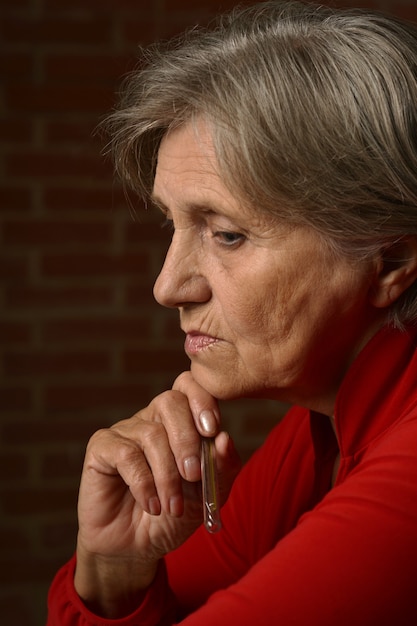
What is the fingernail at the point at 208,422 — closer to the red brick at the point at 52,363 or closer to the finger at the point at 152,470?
the finger at the point at 152,470

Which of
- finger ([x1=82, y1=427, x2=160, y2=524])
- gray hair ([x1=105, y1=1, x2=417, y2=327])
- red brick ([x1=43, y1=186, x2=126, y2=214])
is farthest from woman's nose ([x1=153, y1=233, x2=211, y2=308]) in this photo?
red brick ([x1=43, y1=186, x2=126, y2=214])

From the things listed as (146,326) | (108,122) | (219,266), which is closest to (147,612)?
(219,266)

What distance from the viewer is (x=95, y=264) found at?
2771 millimetres

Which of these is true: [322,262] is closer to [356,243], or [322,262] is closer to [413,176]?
[356,243]

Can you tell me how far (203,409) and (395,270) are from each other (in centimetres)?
32

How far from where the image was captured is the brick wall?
8.91 ft

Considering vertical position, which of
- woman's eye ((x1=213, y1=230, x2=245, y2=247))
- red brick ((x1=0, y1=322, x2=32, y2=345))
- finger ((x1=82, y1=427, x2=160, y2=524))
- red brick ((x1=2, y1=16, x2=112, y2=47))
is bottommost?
finger ((x1=82, y1=427, x2=160, y2=524))

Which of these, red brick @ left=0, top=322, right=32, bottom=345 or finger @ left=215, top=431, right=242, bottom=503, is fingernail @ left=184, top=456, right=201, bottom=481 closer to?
finger @ left=215, top=431, right=242, bottom=503

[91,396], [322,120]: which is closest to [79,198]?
[91,396]

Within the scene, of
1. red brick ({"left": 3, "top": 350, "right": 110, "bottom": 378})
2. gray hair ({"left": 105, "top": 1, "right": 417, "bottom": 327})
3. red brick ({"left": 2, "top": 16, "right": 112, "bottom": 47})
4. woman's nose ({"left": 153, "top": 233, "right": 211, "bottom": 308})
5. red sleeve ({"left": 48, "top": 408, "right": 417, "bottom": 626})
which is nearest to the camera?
red sleeve ({"left": 48, "top": 408, "right": 417, "bottom": 626})

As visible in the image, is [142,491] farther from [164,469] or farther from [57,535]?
[57,535]

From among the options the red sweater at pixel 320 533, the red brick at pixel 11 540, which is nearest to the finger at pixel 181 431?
the red sweater at pixel 320 533

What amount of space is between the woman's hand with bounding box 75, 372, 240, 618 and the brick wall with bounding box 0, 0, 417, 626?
56.5 inches

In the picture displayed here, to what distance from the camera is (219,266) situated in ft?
3.85
